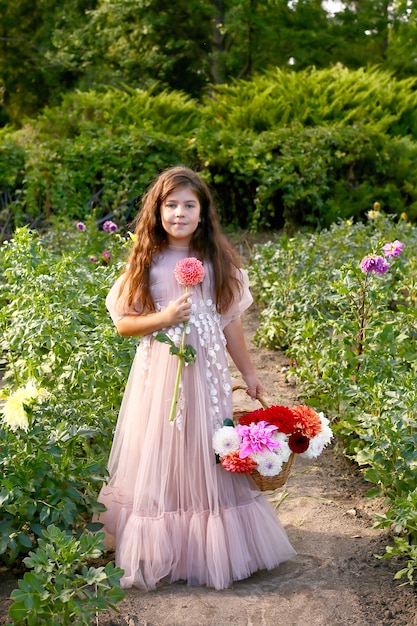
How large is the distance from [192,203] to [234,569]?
1.30 metres

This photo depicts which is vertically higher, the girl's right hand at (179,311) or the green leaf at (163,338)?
the girl's right hand at (179,311)

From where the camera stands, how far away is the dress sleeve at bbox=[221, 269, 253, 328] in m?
2.94

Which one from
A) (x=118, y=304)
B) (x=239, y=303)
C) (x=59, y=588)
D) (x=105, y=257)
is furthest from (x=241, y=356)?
(x=105, y=257)

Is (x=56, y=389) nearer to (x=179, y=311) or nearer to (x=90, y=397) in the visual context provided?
(x=90, y=397)

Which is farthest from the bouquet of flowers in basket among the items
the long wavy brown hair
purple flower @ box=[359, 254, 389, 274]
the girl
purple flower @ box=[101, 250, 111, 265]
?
purple flower @ box=[101, 250, 111, 265]

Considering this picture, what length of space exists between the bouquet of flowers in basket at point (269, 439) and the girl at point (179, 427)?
0.13 m

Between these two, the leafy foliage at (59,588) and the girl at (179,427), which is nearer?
the leafy foliage at (59,588)

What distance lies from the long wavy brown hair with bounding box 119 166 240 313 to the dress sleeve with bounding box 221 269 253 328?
29 mm

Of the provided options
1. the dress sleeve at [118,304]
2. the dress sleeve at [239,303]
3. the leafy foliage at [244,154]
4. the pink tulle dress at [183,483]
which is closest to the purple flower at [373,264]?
the dress sleeve at [239,303]

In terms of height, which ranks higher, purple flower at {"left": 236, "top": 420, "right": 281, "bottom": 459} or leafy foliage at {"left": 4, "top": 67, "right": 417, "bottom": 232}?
leafy foliage at {"left": 4, "top": 67, "right": 417, "bottom": 232}

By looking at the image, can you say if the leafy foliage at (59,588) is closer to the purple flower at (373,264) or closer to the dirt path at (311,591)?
the dirt path at (311,591)

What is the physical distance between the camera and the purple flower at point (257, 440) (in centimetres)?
261

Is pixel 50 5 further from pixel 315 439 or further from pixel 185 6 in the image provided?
pixel 315 439

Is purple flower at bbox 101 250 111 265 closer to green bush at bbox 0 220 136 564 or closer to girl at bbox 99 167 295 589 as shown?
green bush at bbox 0 220 136 564
